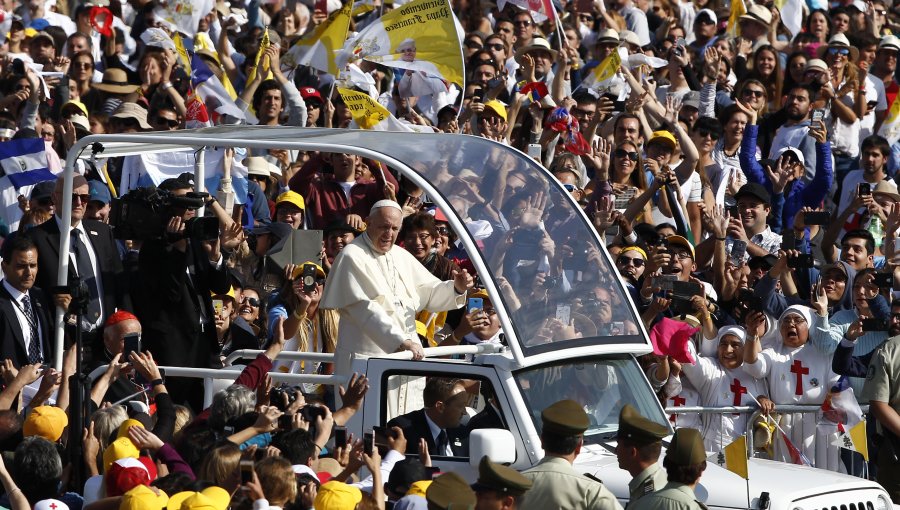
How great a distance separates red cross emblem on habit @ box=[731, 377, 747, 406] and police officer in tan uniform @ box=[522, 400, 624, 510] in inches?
187

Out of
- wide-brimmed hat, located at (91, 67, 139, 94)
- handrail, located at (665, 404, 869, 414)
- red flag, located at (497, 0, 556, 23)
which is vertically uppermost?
red flag, located at (497, 0, 556, 23)

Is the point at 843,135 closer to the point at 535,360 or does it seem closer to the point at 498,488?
the point at 535,360

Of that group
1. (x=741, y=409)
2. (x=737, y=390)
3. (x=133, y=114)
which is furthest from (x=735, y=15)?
(x=741, y=409)

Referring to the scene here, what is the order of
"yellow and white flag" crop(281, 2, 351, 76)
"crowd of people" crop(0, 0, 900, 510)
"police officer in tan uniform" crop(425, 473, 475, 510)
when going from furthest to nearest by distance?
"yellow and white flag" crop(281, 2, 351, 76), "crowd of people" crop(0, 0, 900, 510), "police officer in tan uniform" crop(425, 473, 475, 510)

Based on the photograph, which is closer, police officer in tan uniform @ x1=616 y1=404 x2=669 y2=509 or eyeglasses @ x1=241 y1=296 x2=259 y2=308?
police officer in tan uniform @ x1=616 y1=404 x2=669 y2=509

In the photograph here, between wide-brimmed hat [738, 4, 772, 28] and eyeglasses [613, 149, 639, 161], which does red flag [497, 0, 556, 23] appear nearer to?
eyeglasses [613, 149, 639, 161]

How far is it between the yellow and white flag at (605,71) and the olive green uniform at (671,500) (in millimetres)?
9842

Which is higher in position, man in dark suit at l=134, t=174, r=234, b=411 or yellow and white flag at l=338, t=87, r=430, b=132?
yellow and white flag at l=338, t=87, r=430, b=132

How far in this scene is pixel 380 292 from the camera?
10656 mm

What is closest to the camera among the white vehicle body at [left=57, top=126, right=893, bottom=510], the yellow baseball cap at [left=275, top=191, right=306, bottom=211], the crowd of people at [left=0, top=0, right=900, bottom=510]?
the crowd of people at [left=0, top=0, right=900, bottom=510]

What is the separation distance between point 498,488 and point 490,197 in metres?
3.69

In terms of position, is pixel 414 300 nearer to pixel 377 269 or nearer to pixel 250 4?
pixel 377 269

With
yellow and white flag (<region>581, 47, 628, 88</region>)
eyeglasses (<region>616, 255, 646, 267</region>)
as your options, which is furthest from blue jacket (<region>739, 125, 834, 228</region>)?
eyeglasses (<region>616, 255, 646, 267</region>)

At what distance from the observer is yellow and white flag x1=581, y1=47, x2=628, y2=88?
1675 cm
